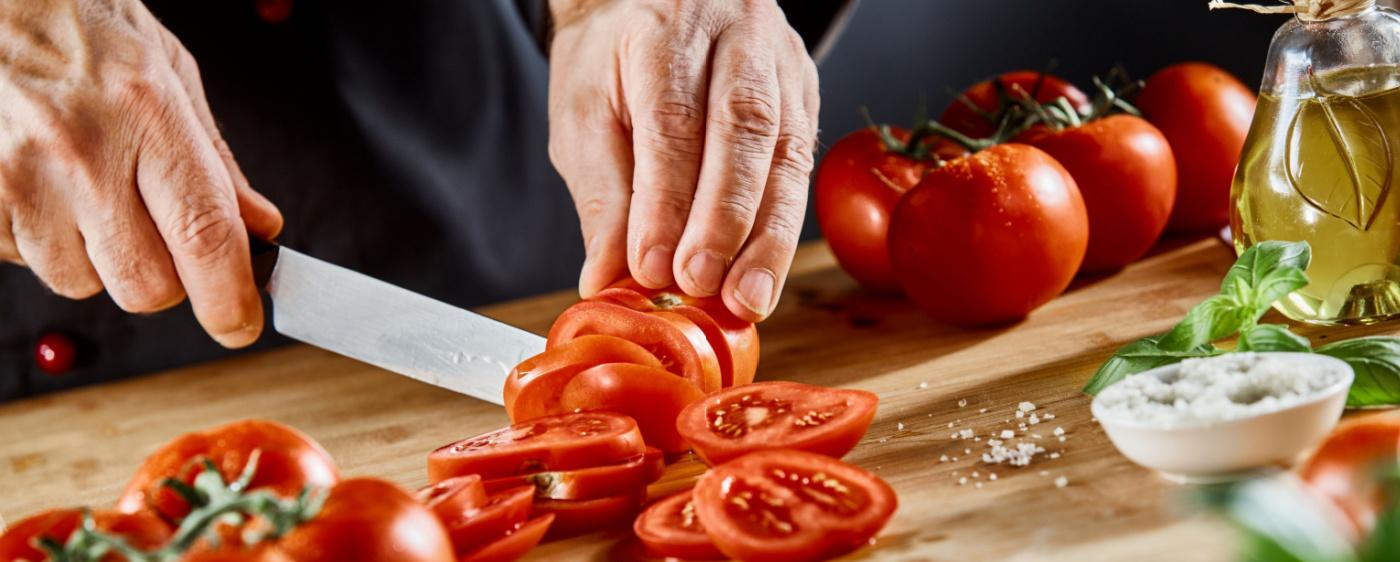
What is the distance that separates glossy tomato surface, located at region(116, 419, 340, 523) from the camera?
91cm

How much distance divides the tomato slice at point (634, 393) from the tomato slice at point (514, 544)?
0.65 ft

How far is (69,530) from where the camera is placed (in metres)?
0.88

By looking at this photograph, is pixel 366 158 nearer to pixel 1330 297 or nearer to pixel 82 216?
pixel 82 216

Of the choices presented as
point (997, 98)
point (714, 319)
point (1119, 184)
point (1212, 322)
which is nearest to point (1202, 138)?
point (1119, 184)

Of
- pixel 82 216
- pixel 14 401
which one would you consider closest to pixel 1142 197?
pixel 82 216

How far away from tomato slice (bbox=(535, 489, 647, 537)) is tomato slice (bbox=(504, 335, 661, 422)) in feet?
0.59

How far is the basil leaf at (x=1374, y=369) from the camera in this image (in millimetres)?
1043

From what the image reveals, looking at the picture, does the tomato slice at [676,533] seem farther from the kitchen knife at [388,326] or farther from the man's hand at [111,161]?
the man's hand at [111,161]

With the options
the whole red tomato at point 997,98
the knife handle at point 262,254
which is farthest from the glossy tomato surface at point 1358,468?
the knife handle at point 262,254

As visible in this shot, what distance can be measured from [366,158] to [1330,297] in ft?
5.57

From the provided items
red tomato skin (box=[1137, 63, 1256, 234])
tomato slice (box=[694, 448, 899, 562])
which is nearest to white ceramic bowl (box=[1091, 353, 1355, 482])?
tomato slice (box=[694, 448, 899, 562])

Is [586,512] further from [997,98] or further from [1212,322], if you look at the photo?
[997,98]

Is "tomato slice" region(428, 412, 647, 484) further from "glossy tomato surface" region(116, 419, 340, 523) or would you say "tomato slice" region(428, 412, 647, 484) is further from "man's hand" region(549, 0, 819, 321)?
"man's hand" region(549, 0, 819, 321)

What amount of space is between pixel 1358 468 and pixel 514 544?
2.34 ft
